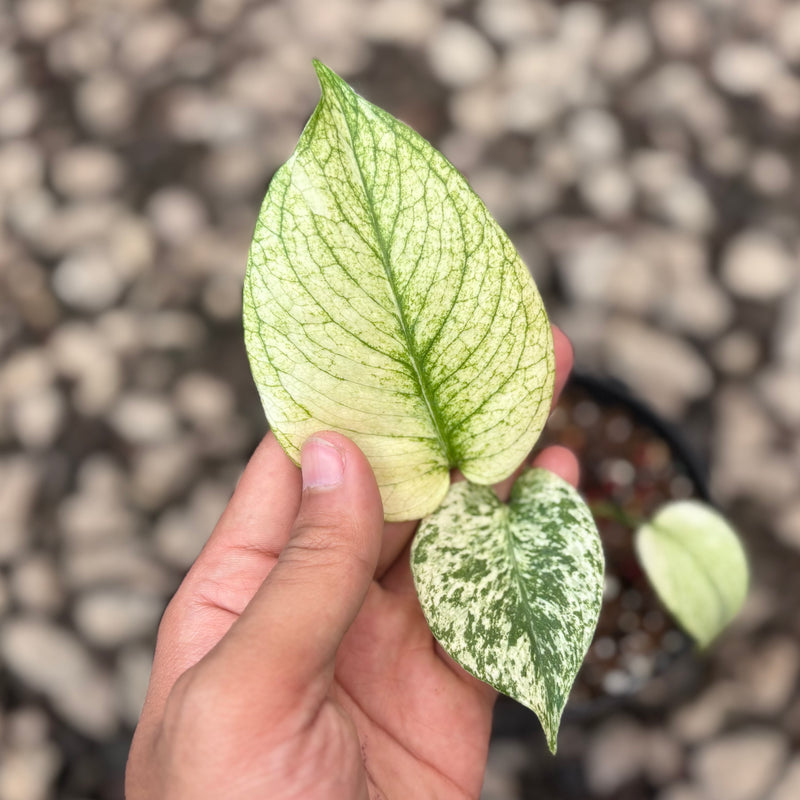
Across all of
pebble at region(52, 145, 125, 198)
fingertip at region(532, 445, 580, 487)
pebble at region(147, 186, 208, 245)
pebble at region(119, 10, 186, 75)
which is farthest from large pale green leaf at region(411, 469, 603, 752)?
A: pebble at region(119, 10, 186, 75)

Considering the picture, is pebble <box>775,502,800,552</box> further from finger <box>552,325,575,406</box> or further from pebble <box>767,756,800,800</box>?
finger <box>552,325,575,406</box>

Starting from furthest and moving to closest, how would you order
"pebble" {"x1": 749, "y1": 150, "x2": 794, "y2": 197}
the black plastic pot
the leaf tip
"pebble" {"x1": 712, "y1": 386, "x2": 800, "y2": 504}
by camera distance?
"pebble" {"x1": 749, "y1": 150, "x2": 794, "y2": 197} < "pebble" {"x1": 712, "y1": 386, "x2": 800, "y2": 504} < the black plastic pot < the leaf tip

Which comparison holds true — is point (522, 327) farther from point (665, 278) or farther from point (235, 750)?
point (665, 278)

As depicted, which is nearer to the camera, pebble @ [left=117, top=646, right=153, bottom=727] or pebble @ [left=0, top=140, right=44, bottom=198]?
pebble @ [left=117, top=646, right=153, bottom=727]

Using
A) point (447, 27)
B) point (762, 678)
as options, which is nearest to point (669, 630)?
point (762, 678)

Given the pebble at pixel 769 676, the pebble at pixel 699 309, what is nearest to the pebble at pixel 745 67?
the pebble at pixel 699 309

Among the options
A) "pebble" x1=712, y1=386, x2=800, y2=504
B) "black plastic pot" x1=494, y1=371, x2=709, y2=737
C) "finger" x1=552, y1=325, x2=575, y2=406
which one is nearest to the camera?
"finger" x1=552, y1=325, x2=575, y2=406

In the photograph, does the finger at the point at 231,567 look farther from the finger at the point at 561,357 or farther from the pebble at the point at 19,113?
the pebble at the point at 19,113
